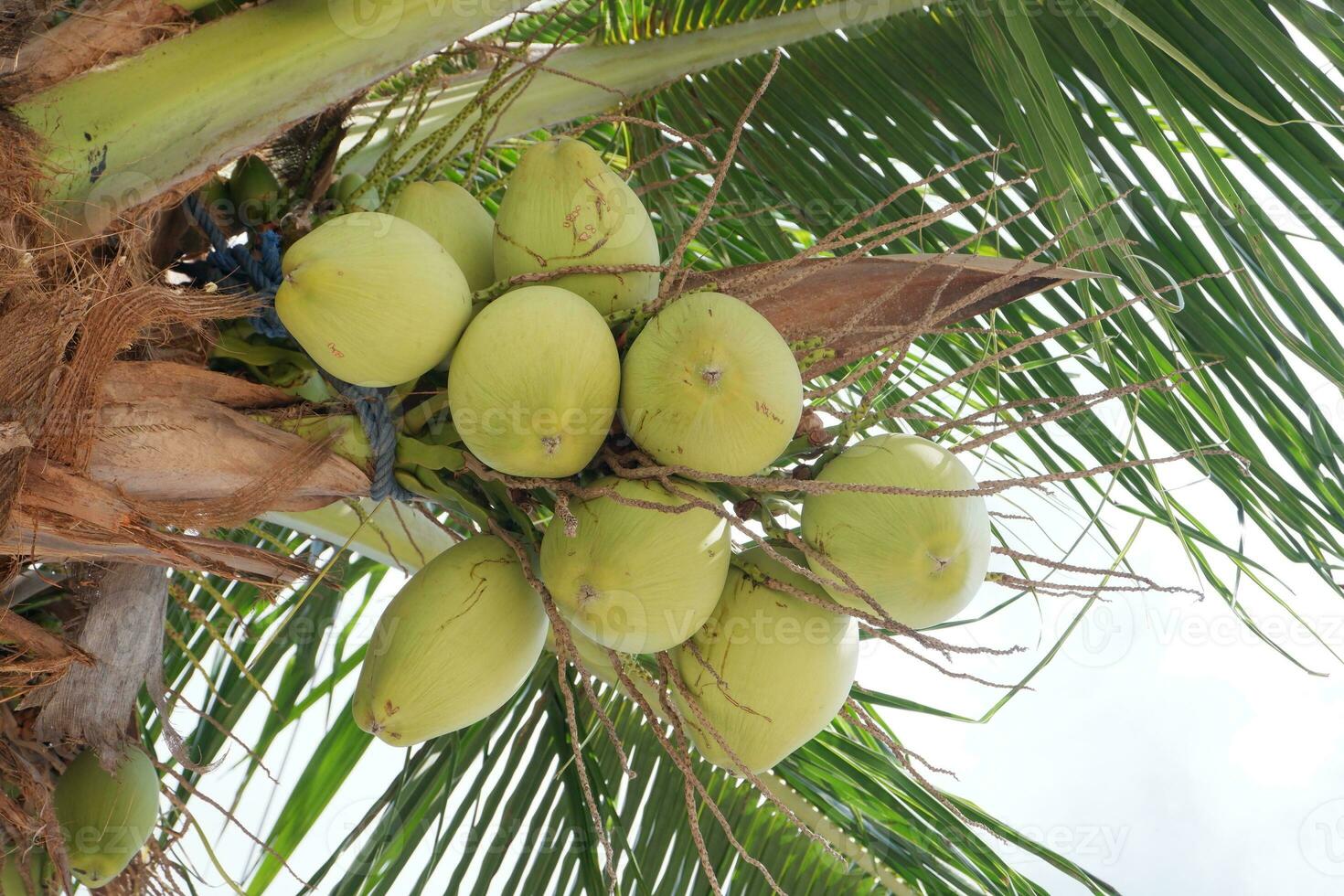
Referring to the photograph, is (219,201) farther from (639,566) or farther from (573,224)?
(639,566)

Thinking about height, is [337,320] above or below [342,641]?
above

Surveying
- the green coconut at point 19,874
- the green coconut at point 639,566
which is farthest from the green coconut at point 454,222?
the green coconut at point 19,874

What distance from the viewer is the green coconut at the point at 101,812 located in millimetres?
1122

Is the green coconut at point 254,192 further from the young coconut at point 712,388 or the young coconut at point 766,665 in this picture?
the young coconut at point 766,665

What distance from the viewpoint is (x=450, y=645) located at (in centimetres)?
86

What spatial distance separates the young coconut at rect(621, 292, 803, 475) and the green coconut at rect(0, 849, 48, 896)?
2.72 ft

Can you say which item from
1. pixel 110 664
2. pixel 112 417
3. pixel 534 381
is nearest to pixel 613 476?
pixel 534 381

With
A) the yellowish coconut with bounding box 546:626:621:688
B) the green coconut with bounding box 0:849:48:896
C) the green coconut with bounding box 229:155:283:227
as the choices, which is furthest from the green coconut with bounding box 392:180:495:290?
the green coconut with bounding box 0:849:48:896

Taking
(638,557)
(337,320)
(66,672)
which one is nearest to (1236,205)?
(638,557)

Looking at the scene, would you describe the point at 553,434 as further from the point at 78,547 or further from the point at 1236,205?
the point at 1236,205

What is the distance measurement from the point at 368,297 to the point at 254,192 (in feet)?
1.21

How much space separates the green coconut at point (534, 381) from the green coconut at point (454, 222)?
0.17 metres

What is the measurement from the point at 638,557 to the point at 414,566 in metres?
0.70

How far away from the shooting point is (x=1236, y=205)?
927 mm
